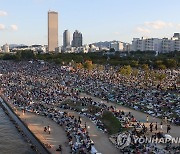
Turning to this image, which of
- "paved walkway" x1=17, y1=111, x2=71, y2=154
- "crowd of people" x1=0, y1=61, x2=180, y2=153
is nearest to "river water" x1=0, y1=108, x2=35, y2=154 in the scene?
"paved walkway" x1=17, y1=111, x2=71, y2=154

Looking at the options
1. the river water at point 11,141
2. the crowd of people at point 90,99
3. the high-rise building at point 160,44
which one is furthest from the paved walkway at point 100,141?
the high-rise building at point 160,44

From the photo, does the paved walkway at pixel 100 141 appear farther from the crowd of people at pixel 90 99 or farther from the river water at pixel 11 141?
the river water at pixel 11 141

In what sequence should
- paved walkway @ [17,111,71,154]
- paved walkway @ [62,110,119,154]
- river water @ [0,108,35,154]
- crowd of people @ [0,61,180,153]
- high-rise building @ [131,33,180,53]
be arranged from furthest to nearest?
high-rise building @ [131,33,180,53]
crowd of people @ [0,61,180,153]
river water @ [0,108,35,154]
paved walkway @ [17,111,71,154]
paved walkway @ [62,110,119,154]

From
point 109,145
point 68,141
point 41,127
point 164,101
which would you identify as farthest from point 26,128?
point 164,101

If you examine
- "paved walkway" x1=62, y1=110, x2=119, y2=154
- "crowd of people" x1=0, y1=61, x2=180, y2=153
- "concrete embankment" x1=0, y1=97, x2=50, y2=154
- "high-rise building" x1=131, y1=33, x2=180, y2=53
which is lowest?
"concrete embankment" x1=0, y1=97, x2=50, y2=154

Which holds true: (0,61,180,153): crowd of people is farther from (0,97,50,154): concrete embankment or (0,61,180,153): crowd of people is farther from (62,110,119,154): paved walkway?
(0,97,50,154): concrete embankment

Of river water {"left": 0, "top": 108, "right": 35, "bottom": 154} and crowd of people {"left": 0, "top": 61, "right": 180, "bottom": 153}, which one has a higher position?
crowd of people {"left": 0, "top": 61, "right": 180, "bottom": 153}
